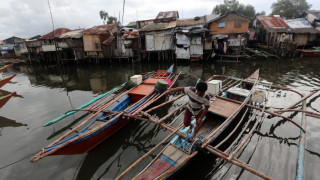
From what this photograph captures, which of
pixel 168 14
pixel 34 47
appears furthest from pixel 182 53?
pixel 34 47

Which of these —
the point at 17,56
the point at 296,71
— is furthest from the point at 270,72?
the point at 17,56

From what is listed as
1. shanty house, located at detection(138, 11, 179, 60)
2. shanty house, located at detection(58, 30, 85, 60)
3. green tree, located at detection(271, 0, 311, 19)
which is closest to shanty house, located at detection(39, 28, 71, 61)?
shanty house, located at detection(58, 30, 85, 60)

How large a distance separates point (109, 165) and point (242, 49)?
27954 millimetres

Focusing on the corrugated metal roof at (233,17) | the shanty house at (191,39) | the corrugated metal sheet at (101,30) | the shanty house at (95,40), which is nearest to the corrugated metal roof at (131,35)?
the corrugated metal sheet at (101,30)

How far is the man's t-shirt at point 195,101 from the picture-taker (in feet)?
15.1

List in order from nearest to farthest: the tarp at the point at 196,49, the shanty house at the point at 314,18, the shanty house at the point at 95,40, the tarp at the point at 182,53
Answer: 1. the tarp at the point at 196,49
2. the tarp at the point at 182,53
3. the shanty house at the point at 95,40
4. the shanty house at the point at 314,18

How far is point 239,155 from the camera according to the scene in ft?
19.6

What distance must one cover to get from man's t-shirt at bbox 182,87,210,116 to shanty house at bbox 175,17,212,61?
762 inches

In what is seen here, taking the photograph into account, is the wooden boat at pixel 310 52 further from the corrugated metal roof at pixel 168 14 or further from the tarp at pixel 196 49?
the corrugated metal roof at pixel 168 14

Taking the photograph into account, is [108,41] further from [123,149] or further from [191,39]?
[123,149]

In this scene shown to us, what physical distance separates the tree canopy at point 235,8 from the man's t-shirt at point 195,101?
44351 mm

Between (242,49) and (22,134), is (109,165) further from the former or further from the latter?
(242,49)

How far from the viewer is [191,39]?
76.2 ft

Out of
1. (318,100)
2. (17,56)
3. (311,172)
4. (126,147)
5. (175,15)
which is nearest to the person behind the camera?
(311,172)
